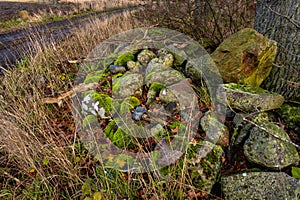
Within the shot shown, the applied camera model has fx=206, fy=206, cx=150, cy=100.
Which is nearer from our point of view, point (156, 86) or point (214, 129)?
point (214, 129)

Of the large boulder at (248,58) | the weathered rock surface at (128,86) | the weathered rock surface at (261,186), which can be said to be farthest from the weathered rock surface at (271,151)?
the weathered rock surface at (128,86)

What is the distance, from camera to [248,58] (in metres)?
2.62

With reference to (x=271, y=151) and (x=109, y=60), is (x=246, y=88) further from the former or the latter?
(x=109, y=60)

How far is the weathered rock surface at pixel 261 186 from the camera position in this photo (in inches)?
67.7

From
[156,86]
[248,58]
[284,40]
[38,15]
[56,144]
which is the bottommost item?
[56,144]

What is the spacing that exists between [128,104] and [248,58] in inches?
65.4

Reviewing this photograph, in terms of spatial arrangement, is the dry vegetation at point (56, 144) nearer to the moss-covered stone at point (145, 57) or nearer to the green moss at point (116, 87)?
the green moss at point (116, 87)

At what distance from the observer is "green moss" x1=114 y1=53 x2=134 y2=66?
148 inches

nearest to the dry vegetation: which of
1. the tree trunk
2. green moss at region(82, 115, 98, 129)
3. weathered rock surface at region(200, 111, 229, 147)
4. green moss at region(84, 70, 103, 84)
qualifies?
green moss at region(82, 115, 98, 129)

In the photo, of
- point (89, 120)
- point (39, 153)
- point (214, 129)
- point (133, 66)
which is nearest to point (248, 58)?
point (214, 129)

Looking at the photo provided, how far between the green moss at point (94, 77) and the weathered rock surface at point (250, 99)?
7.10 ft

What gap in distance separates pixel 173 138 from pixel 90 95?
5.10 ft

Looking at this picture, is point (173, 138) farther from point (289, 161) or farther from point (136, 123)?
point (289, 161)

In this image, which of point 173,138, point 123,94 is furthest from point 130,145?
point 123,94
